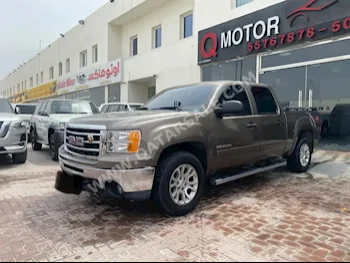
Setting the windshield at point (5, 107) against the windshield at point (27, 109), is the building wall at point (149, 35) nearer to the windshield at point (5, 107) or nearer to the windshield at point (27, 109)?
the windshield at point (27, 109)

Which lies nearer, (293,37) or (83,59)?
(293,37)

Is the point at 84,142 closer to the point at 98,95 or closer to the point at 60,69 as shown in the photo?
the point at 98,95

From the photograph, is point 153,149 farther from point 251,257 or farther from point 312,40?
point 312,40

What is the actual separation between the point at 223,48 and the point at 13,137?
847 centimetres

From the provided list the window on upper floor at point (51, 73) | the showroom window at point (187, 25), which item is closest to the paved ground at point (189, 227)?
the showroom window at point (187, 25)

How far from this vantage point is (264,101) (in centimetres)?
541

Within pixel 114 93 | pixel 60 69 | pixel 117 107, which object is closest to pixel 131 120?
pixel 117 107

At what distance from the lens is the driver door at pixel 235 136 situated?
432cm

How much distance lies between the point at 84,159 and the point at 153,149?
94 cm

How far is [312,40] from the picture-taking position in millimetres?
9219

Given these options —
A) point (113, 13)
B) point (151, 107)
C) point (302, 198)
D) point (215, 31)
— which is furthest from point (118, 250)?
point (113, 13)

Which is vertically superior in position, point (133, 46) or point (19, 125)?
point (133, 46)

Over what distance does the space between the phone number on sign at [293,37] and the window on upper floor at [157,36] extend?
7.77m

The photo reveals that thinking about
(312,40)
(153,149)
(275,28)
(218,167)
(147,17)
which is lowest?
(218,167)
